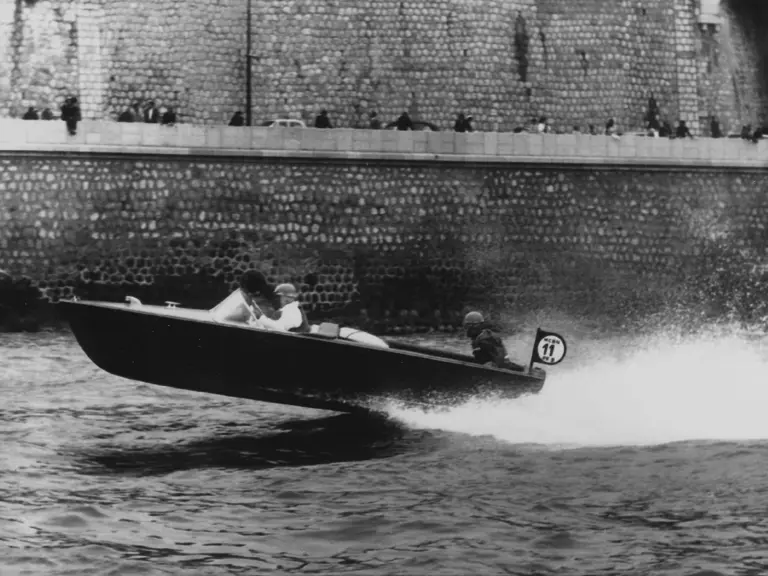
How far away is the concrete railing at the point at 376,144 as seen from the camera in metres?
23.1

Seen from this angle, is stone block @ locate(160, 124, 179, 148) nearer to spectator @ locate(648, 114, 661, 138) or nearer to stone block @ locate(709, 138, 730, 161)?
stone block @ locate(709, 138, 730, 161)

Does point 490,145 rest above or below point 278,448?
above

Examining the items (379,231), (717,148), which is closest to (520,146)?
(379,231)

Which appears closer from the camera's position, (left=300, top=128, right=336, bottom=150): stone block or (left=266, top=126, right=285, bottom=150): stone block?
(left=266, top=126, right=285, bottom=150): stone block

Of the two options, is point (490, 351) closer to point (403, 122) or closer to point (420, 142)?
point (420, 142)

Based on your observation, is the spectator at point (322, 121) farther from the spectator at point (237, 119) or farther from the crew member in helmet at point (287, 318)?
the crew member in helmet at point (287, 318)

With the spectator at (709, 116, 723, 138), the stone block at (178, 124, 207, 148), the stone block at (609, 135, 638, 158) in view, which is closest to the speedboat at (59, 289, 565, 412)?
the stone block at (178, 124, 207, 148)

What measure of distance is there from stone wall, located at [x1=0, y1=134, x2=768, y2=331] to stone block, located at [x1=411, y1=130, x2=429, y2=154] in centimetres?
22

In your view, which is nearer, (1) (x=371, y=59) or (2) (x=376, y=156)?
(2) (x=376, y=156)

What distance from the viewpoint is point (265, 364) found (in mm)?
14031

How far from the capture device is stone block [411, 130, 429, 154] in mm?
24328

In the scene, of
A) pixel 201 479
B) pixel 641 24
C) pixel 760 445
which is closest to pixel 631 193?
pixel 641 24

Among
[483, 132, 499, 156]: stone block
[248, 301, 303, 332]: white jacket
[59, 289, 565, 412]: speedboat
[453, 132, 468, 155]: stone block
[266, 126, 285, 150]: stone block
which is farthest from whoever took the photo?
[483, 132, 499, 156]: stone block

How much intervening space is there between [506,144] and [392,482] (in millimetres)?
12627
